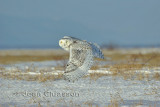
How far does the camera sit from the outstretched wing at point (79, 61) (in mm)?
6762

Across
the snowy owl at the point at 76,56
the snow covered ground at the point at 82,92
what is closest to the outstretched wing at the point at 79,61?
the snowy owl at the point at 76,56

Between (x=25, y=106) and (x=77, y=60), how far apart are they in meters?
1.37

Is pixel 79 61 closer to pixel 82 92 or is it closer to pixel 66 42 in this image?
pixel 66 42

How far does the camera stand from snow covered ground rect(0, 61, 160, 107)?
22.5 feet

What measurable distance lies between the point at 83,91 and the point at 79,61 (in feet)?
4.76

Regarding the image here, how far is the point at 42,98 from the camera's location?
7219mm

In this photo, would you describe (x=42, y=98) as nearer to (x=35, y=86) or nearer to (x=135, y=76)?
(x=35, y=86)

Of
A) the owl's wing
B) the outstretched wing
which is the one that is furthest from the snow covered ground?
the owl's wing

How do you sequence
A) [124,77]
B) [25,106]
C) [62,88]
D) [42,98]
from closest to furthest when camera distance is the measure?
[25,106]
[42,98]
[62,88]
[124,77]

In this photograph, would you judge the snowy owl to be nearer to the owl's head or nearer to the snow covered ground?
the owl's head

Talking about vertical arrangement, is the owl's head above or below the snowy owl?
above

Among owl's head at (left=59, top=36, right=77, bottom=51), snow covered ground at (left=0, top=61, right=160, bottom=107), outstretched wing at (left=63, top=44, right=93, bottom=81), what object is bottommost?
snow covered ground at (left=0, top=61, right=160, bottom=107)

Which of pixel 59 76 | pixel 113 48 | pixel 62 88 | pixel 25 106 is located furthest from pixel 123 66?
pixel 113 48

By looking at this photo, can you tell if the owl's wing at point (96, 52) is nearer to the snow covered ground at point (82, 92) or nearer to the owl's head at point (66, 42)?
the owl's head at point (66, 42)
